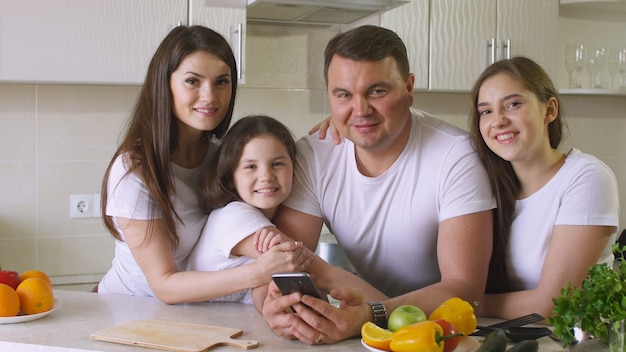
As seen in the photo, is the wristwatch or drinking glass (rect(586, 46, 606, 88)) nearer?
the wristwatch

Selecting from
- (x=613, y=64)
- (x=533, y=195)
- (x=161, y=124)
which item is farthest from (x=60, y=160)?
(x=613, y=64)

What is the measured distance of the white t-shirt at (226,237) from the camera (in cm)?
190

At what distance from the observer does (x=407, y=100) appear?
2049 mm

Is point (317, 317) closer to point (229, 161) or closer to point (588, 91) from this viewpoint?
point (229, 161)

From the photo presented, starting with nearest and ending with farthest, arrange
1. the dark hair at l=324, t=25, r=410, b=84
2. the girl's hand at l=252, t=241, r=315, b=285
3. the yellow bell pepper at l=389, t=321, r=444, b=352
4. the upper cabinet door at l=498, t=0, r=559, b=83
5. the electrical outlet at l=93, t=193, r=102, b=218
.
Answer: the yellow bell pepper at l=389, t=321, r=444, b=352
the girl's hand at l=252, t=241, r=315, b=285
the dark hair at l=324, t=25, r=410, b=84
the electrical outlet at l=93, t=193, r=102, b=218
the upper cabinet door at l=498, t=0, r=559, b=83

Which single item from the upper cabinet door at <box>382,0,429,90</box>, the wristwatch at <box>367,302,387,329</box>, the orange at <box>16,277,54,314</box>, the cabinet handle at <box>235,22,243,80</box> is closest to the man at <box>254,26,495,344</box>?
the wristwatch at <box>367,302,387,329</box>

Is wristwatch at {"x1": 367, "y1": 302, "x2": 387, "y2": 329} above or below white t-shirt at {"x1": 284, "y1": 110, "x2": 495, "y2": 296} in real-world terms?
below

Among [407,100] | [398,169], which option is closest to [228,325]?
[398,169]

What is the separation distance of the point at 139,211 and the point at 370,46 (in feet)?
2.37

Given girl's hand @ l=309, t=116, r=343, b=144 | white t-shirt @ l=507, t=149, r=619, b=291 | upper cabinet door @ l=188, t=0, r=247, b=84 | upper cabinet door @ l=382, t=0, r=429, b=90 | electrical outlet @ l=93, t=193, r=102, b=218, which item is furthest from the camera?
upper cabinet door @ l=382, t=0, r=429, b=90

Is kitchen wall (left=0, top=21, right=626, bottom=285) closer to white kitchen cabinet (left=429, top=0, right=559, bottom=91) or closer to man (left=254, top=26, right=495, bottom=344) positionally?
white kitchen cabinet (left=429, top=0, right=559, bottom=91)

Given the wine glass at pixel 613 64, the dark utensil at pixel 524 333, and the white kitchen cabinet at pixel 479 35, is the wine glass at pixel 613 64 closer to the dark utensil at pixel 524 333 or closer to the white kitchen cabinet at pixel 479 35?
the white kitchen cabinet at pixel 479 35

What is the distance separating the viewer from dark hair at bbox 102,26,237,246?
76.1 inches

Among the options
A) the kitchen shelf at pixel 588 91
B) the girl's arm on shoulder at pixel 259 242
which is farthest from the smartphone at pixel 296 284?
the kitchen shelf at pixel 588 91
